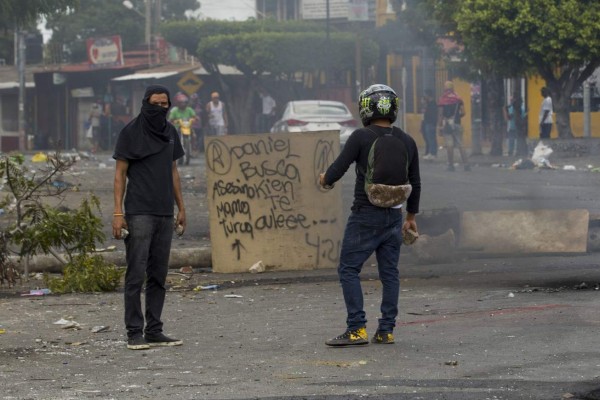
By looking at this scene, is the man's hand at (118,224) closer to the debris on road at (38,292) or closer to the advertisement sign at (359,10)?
the debris on road at (38,292)

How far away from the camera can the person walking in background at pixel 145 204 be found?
26.6ft

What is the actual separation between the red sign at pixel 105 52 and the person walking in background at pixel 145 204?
1901 inches

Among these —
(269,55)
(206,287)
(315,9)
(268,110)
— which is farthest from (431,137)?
(315,9)

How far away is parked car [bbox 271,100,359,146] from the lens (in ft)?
110

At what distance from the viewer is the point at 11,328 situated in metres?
8.94

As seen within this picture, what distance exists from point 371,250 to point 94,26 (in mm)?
64510

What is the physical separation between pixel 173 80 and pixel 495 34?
2222cm

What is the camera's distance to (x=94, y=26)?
7069cm

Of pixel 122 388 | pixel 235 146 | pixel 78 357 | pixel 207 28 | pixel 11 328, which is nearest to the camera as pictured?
pixel 122 388

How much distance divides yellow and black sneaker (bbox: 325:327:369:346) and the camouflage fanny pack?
2.50 feet

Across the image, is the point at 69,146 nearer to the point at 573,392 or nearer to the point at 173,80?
the point at 173,80

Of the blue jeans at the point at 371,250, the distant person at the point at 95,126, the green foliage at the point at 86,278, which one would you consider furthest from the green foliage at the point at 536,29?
the blue jeans at the point at 371,250

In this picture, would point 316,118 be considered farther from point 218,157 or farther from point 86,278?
point 86,278

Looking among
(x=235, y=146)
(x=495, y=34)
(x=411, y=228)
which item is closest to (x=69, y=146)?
(x=495, y=34)
